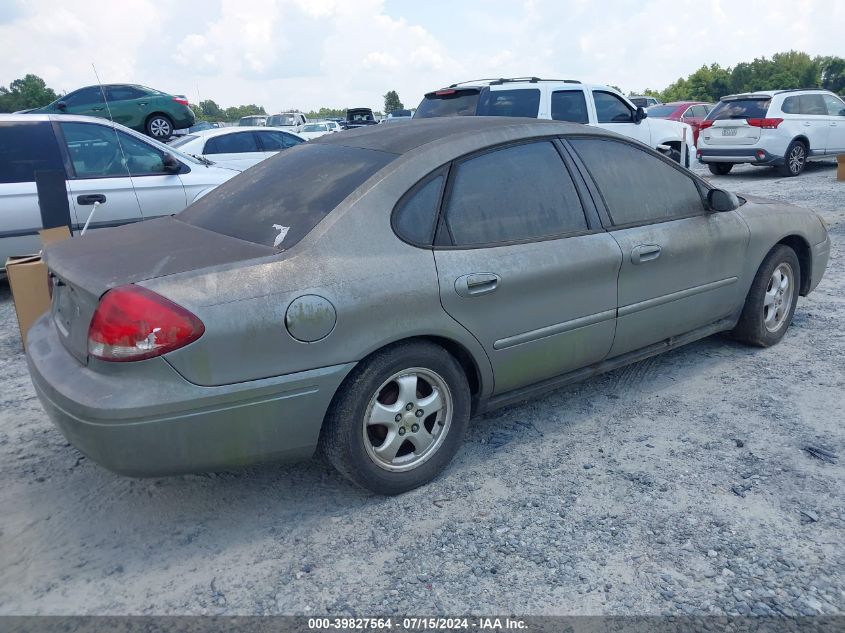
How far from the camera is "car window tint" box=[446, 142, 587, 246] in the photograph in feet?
10.9

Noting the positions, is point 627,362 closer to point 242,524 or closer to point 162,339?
point 242,524

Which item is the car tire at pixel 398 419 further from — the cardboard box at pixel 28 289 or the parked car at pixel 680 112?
the parked car at pixel 680 112

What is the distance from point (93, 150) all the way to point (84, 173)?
0.27m

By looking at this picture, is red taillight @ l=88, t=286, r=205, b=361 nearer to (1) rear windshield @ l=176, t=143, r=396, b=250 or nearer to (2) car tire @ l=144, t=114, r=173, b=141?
(1) rear windshield @ l=176, t=143, r=396, b=250

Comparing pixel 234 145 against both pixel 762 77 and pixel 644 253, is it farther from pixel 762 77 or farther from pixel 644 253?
pixel 762 77

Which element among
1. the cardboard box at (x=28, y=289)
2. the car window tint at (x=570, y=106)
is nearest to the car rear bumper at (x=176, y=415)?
the cardboard box at (x=28, y=289)

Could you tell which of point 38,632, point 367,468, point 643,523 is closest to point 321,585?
point 367,468

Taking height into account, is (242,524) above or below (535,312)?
below

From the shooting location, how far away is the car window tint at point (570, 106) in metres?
10.6

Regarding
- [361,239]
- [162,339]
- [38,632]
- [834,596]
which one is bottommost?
[834,596]

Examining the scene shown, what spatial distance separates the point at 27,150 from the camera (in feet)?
22.1

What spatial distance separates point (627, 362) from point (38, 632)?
301 cm

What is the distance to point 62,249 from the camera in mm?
3395

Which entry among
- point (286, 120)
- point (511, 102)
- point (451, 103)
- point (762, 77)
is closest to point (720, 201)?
point (511, 102)
